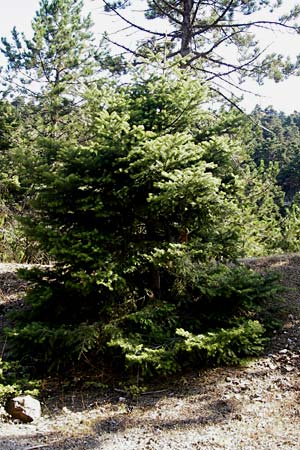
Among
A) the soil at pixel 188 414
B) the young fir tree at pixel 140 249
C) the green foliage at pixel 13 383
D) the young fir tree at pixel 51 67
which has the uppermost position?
the young fir tree at pixel 51 67

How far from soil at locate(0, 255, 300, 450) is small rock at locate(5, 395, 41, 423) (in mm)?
51

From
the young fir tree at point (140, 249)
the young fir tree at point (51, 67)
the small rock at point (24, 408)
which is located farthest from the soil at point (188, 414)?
the young fir tree at point (51, 67)

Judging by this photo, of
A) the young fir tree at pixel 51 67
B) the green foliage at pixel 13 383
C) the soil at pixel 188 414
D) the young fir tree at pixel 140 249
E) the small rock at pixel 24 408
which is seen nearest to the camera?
the soil at pixel 188 414

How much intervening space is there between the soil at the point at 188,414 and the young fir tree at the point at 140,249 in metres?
0.22

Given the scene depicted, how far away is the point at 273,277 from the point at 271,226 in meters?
5.61

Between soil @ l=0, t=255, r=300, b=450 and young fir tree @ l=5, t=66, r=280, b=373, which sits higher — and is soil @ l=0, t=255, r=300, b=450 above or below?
below

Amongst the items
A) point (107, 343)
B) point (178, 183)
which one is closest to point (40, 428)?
point (107, 343)

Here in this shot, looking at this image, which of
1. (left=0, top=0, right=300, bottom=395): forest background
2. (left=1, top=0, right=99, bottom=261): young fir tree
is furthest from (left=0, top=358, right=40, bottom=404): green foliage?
(left=1, top=0, right=99, bottom=261): young fir tree

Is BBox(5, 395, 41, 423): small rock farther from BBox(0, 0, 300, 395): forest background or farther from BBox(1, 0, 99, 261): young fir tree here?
BBox(1, 0, 99, 261): young fir tree

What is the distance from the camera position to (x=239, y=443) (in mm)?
2473

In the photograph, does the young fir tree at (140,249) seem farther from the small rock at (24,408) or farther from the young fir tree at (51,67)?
the young fir tree at (51,67)

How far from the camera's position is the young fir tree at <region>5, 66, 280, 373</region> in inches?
129

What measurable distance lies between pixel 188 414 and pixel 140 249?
139 centimetres

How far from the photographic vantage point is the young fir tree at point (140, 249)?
3.29 metres
